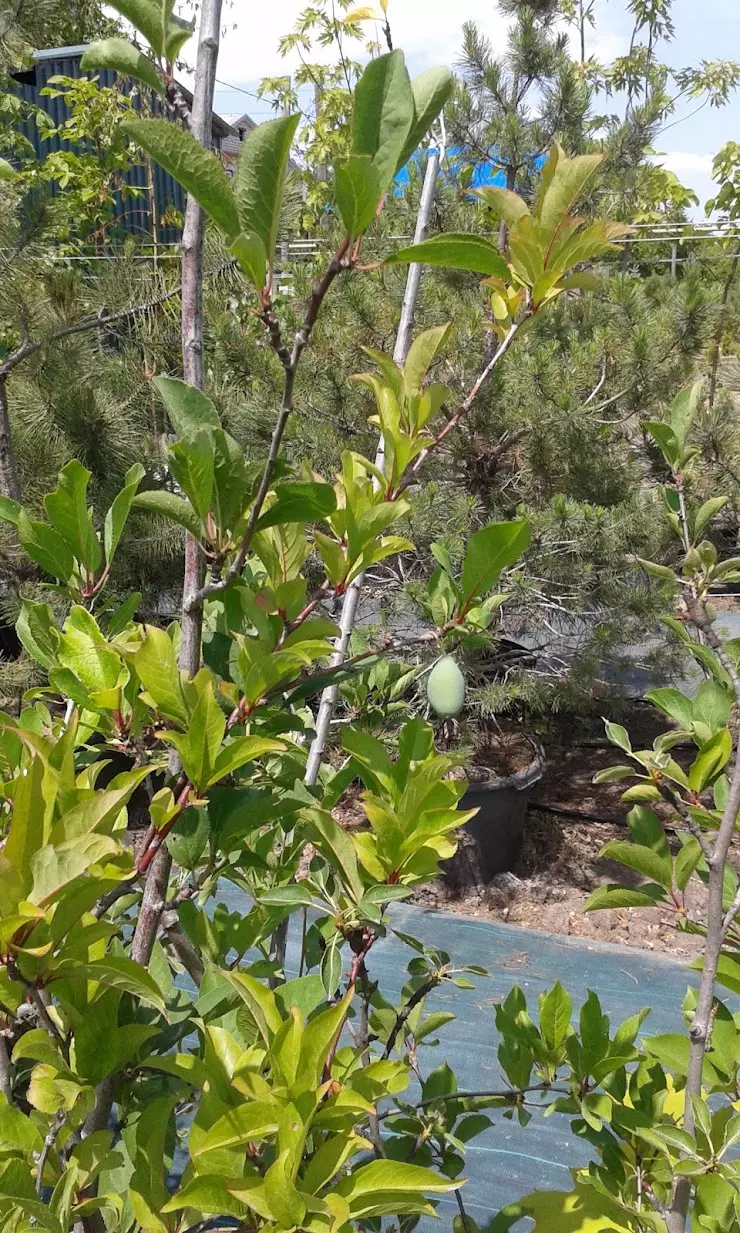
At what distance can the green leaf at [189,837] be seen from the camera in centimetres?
50

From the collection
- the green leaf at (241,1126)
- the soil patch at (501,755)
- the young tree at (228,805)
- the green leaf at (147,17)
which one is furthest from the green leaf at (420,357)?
A: the soil patch at (501,755)

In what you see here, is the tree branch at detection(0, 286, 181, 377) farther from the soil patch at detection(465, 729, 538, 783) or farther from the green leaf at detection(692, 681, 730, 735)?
the green leaf at detection(692, 681, 730, 735)

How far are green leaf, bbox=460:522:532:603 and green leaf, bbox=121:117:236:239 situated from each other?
0.81 feet

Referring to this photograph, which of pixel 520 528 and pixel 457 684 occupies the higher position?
pixel 520 528

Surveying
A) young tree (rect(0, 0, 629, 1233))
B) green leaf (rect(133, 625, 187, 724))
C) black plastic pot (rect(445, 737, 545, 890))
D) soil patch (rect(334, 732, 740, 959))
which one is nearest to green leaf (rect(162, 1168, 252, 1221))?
young tree (rect(0, 0, 629, 1233))

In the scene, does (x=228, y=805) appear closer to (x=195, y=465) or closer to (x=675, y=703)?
(x=195, y=465)

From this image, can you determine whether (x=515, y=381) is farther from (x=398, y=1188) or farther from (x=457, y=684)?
(x=398, y=1188)

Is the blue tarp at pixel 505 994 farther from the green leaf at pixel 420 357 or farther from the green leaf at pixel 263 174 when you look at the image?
the green leaf at pixel 263 174

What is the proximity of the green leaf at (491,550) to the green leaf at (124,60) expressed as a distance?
12.1 inches

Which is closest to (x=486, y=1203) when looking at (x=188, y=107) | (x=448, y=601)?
(x=448, y=601)

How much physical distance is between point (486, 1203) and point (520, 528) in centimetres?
133

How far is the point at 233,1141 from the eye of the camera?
429 millimetres

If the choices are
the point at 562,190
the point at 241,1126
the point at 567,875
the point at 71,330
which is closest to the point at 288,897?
the point at 241,1126

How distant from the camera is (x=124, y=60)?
0.47 meters
